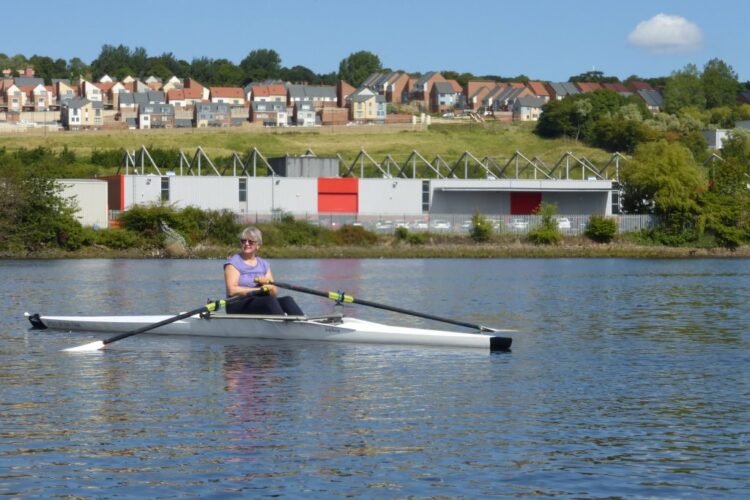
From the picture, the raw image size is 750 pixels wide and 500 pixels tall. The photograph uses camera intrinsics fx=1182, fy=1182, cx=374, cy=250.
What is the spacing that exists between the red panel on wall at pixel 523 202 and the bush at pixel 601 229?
6642mm

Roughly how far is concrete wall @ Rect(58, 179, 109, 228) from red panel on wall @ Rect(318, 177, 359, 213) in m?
14.9

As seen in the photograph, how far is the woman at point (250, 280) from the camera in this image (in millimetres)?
22875

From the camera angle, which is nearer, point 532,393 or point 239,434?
point 239,434

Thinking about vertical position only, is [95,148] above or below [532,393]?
above

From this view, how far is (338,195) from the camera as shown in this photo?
82.2 metres

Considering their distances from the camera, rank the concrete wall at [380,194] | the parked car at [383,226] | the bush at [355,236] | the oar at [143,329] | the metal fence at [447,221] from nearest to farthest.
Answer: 1. the oar at [143,329]
2. the bush at [355,236]
3. the concrete wall at [380,194]
4. the metal fence at [447,221]
5. the parked car at [383,226]

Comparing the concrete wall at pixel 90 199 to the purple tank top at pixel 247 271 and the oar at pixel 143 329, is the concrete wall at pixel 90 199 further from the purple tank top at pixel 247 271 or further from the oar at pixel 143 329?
the purple tank top at pixel 247 271

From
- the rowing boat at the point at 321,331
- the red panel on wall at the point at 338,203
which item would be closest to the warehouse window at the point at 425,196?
the red panel on wall at the point at 338,203

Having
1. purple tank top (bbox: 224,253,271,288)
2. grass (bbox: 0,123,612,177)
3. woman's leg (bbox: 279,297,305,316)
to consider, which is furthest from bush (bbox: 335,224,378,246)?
grass (bbox: 0,123,612,177)

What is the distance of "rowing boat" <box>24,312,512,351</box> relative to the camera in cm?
2361

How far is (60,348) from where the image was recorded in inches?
963

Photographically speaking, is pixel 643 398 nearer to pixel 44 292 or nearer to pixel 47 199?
pixel 44 292

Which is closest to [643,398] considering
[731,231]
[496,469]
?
[496,469]

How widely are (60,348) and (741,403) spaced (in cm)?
1378
